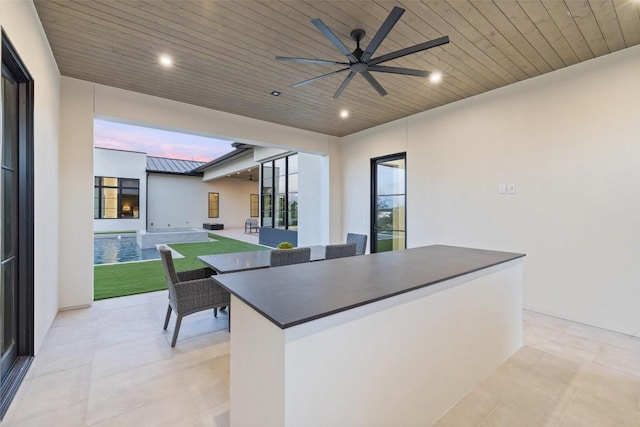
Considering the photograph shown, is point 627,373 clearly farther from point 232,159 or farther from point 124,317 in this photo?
point 232,159

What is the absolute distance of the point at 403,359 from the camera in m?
1.50

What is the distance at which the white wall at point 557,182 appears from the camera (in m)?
2.94

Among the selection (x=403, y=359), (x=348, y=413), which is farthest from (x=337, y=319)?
(x=403, y=359)

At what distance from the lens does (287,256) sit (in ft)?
9.53

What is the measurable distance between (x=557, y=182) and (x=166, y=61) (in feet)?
15.6

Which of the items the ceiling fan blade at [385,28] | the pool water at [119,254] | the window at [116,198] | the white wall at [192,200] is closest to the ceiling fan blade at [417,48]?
the ceiling fan blade at [385,28]

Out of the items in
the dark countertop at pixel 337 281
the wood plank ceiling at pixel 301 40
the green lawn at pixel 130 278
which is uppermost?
the wood plank ceiling at pixel 301 40

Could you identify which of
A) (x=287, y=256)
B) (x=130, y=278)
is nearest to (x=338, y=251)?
(x=287, y=256)

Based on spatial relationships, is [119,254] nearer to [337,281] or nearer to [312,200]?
[312,200]

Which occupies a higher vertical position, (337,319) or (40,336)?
(337,319)

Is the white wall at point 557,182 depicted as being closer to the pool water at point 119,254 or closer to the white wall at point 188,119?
the white wall at point 188,119

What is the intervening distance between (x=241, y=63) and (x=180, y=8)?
928 mm

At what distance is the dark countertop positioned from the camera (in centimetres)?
120

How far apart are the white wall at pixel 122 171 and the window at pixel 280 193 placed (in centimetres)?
782
